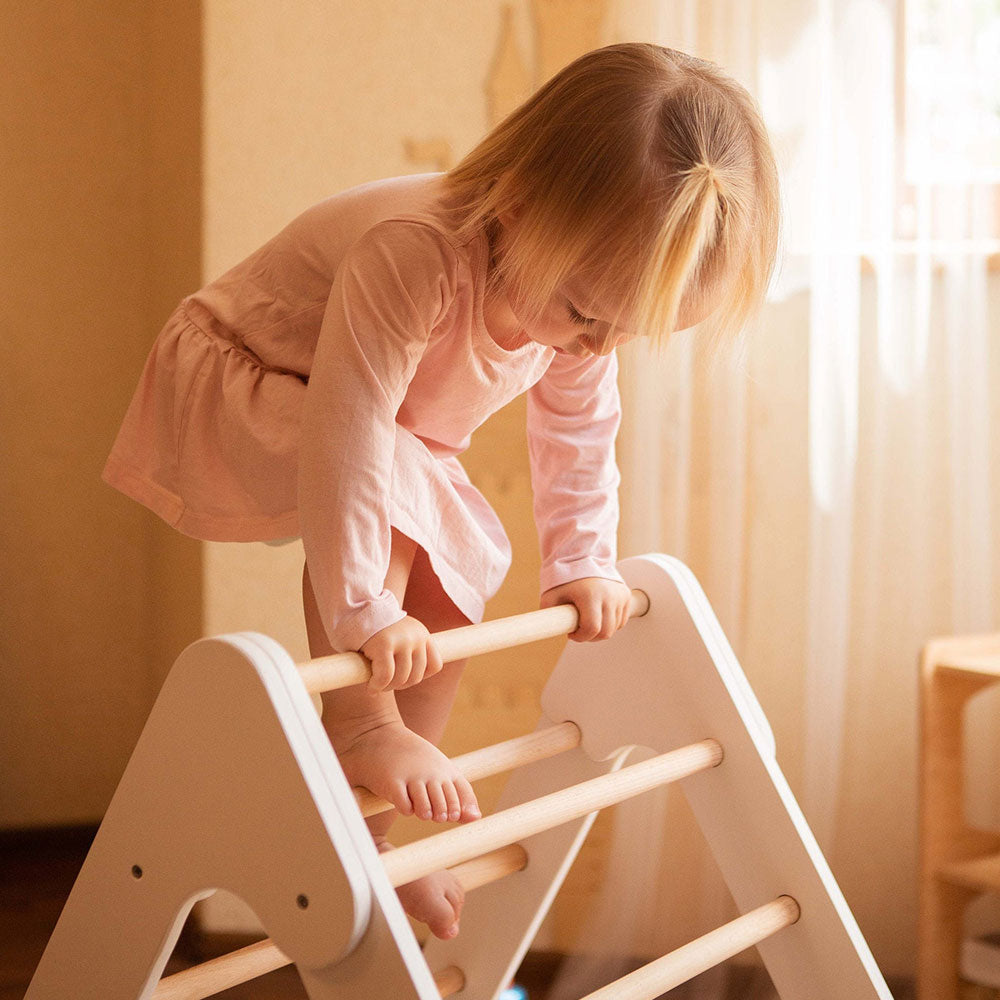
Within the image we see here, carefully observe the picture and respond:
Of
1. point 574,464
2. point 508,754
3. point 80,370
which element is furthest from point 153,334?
point 508,754

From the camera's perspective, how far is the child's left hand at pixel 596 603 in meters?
0.96

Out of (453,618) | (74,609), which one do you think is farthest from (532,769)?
(74,609)

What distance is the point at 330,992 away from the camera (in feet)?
2.37

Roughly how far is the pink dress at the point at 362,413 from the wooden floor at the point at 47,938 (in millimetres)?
1034

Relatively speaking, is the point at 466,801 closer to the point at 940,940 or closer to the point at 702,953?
the point at 702,953

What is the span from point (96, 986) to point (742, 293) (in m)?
0.68

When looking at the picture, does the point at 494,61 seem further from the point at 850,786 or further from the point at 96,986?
the point at 96,986

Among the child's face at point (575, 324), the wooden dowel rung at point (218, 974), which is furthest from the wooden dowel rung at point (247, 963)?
the child's face at point (575, 324)

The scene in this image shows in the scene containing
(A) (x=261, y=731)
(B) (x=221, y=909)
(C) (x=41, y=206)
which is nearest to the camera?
(A) (x=261, y=731)

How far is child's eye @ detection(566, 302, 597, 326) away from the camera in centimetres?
86

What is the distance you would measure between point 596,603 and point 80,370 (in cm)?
155

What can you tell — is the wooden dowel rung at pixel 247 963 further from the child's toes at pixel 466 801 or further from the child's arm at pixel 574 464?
the child's arm at pixel 574 464

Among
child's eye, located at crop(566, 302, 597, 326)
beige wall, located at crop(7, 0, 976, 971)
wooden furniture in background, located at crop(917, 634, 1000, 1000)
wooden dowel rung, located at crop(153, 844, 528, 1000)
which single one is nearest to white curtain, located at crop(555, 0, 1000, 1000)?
beige wall, located at crop(7, 0, 976, 971)

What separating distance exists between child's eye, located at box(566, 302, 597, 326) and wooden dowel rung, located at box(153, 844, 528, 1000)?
454 millimetres
